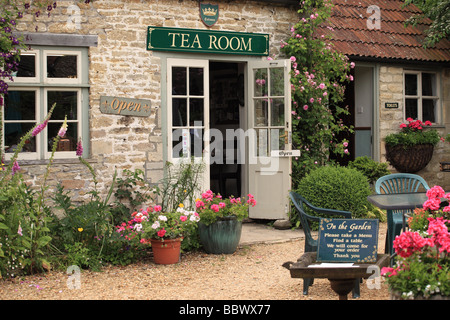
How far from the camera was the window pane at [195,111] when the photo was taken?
943 centimetres

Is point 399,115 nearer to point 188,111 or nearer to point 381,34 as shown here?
point 381,34

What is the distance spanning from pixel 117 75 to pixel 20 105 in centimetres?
143

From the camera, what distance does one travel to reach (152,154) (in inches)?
360

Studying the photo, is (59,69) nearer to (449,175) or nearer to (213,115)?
(213,115)

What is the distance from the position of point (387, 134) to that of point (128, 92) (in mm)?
5038

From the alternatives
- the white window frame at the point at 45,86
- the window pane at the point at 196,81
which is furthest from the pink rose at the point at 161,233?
the window pane at the point at 196,81

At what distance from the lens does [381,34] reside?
11445 mm

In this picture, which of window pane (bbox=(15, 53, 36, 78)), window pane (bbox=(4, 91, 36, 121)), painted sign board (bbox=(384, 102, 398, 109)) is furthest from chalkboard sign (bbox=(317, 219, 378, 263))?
painted sign board (bbox=(384, 102, 398, 109))

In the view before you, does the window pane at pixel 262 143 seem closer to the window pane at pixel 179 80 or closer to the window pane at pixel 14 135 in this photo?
the window pane at pixel 179 80

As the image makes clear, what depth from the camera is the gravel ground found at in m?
5.68

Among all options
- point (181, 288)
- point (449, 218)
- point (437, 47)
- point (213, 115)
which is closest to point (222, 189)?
point (213, 115)

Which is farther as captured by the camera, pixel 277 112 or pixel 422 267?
pixel 277 112

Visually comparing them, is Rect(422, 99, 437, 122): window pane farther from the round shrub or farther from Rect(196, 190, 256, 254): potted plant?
Rect(196, 190, 256, 254): potted plant

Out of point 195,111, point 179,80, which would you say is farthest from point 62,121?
point 195,111
